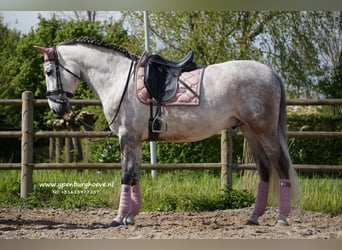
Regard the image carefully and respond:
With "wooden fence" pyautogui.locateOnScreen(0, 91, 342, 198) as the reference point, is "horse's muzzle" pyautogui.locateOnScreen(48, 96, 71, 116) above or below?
above

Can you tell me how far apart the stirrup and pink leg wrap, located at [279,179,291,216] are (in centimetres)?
108

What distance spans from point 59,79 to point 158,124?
0.94 metres

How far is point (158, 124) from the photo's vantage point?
5.36m

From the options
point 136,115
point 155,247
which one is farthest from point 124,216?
point 136,115

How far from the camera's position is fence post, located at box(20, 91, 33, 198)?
6.42 metres

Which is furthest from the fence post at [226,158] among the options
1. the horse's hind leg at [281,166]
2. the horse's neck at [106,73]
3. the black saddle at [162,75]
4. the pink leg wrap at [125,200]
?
the horse's neck at [106,73]

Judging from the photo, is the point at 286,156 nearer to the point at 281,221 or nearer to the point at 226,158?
the point at 281,221

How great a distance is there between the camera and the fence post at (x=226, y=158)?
634 cm

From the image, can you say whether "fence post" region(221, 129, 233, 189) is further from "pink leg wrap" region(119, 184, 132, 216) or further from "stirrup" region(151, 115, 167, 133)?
"pink leg wrap" region(119, 184, 132, 216)

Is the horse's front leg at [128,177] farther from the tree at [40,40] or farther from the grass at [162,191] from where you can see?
the tree at [40,40]

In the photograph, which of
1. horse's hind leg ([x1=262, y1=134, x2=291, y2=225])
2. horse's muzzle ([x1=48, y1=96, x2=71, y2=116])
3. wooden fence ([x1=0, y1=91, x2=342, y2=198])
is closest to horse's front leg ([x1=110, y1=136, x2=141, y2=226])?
horse's muzzle ([x1=48, y1=96, x2=71, y2=116])

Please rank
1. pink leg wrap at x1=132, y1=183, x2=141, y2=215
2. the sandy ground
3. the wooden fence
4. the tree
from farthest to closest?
the wooden fence
the tree
pink leg wrap at x1=132, y1=183, x2=141, y2=215
the sandy ground

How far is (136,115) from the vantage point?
17.6ft
